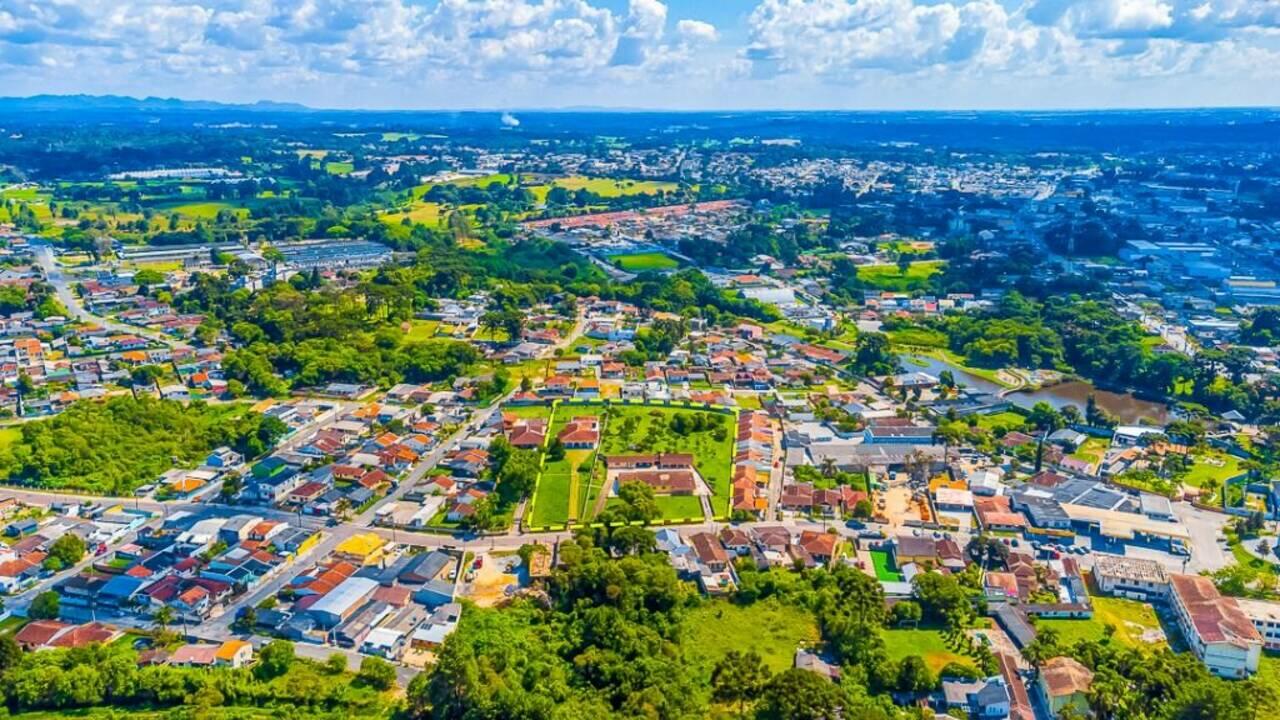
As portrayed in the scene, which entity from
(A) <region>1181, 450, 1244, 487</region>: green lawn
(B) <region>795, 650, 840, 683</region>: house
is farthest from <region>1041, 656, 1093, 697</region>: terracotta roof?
(A) <region>1181, 450, 1244, 487</region>: green lawn

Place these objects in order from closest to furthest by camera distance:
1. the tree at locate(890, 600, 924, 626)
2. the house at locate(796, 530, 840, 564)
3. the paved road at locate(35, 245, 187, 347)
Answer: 1. the tree at locate(890, 600, 924, 626)
2. the house at locate(796, 530, 840, 564)
3. the paved road at locate(35, 245, 187, 347)

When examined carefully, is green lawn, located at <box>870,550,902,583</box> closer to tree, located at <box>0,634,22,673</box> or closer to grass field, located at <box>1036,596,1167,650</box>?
grass field, located at <box>1036,596,1167,650</box>

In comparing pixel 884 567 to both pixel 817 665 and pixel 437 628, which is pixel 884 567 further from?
pixel 437 628

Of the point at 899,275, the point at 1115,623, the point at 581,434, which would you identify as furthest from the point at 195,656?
the point at 899,275

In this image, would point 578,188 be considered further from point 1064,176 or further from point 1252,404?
point 1252,404

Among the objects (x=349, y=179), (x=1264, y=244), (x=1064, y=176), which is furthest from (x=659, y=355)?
(x=1064, y=176)

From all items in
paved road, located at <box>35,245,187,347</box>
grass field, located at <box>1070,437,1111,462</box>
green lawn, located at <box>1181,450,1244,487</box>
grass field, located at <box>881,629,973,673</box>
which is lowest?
grass field, located at <box>1070,437,1111,462</box>
